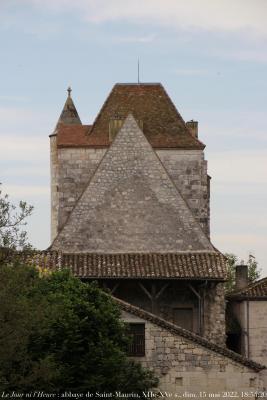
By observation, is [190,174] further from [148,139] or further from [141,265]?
[141,265]

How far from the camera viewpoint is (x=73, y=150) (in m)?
55.6

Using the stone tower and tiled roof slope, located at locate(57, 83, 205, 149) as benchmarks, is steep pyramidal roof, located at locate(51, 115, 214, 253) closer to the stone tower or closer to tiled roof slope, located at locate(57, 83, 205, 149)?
the stone tower

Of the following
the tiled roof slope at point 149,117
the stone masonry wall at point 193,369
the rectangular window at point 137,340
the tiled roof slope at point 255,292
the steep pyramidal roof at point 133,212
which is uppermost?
the tiled roof slope at point 149,117

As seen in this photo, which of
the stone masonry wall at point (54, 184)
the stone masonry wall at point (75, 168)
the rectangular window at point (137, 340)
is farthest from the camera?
the stone masonry wall at point (54, 184)

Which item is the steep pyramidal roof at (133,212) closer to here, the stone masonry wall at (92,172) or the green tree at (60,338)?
the stone masonry wall at (92,172)

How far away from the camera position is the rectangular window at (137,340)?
1539 inches

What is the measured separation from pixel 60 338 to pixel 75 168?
2223 cm

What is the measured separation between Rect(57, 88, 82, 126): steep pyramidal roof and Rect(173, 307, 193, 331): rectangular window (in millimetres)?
14457

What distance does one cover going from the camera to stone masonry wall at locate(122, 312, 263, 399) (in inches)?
1510

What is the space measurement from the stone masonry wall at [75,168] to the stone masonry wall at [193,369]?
17.2 m

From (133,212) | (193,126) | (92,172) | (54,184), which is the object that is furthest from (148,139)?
(133,212)

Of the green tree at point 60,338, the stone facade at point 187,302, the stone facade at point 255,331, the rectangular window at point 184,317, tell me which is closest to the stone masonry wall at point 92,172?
the stone facade at point 255,331

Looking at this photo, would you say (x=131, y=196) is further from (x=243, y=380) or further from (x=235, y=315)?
(x=243, y=380)

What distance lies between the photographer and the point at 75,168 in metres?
55.7
